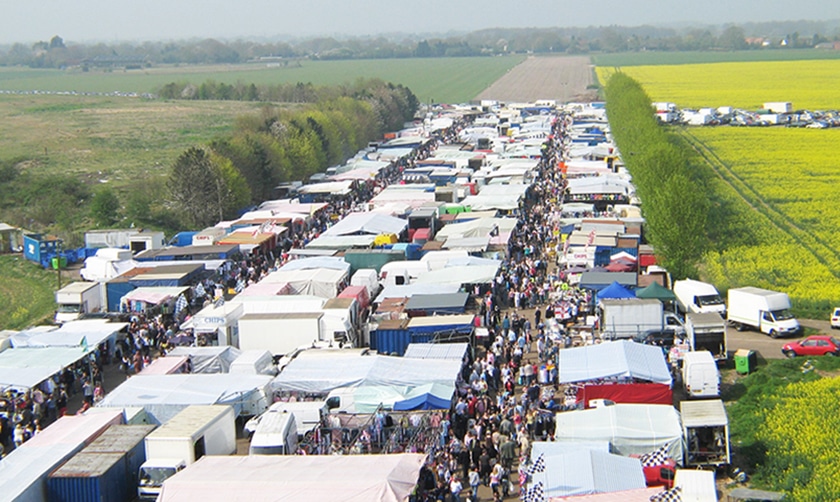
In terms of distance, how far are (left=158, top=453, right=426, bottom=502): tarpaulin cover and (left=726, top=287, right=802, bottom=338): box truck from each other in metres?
12.5

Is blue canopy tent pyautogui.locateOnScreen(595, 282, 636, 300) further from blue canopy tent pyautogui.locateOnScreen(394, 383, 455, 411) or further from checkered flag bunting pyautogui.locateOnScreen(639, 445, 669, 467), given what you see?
checkered flag bunting pyautogui.locateOnScreen(639, 445, 669, 467)

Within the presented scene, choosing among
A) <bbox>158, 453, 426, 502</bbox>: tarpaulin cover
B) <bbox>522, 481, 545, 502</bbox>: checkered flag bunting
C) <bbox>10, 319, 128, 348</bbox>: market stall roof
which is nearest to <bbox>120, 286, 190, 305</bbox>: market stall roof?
<bbox>10, 319, 128, 348</bbox>: market stall roof

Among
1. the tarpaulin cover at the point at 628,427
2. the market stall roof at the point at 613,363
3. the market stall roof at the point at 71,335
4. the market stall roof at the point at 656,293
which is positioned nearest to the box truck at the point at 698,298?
the market stall roof at the point at 656,293

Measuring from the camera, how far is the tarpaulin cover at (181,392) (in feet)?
59.9

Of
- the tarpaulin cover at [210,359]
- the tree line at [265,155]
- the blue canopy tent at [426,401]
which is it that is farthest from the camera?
the tree line at [265,155]

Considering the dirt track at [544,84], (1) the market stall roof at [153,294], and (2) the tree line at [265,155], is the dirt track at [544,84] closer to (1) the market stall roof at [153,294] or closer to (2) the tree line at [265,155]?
(2) the tree line at [265,155]

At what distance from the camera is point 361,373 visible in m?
19.4

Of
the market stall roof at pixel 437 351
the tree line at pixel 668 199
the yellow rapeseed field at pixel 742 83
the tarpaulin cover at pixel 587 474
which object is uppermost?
the yellow rapeseed field at pixel 742 83

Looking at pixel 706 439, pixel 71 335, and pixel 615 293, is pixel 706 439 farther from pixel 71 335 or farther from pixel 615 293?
pixel 71 335

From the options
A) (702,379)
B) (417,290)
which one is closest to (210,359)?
(417,290)

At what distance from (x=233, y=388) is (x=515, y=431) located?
556 cm

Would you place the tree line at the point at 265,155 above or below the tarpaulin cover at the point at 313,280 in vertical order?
above

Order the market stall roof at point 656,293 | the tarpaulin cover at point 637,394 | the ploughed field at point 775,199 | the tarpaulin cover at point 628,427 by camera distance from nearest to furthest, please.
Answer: the tarpaulin cover at point 628,427 < the tarpaulin cover at point 637,394 < the market stall roof at point 656,293 < the ploughed field at point 775,199

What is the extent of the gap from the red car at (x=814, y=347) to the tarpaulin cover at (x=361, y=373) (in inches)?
316
